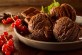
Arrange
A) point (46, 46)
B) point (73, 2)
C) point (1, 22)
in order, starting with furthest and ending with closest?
point (73, 2), point (1, 22), point (46, 46)

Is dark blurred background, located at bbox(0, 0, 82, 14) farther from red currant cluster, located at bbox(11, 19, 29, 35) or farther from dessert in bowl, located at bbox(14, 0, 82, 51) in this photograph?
dessert in bowl, located at bbox(14, 0, 82, 51)

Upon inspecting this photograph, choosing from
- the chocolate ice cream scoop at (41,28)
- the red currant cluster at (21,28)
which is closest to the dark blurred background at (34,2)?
the red currant cluster at (21,28)

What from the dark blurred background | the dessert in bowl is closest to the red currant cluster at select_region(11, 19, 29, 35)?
the dessert in bowl

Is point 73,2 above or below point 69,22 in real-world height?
below

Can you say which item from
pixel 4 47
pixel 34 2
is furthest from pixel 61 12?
pixel 34 2

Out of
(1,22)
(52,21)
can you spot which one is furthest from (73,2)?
(52,21)

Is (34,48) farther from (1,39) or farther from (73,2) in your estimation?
(73,2)

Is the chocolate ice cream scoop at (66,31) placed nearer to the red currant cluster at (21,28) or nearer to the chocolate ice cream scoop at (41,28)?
the chocolate ice cream scoop at (41,28)
